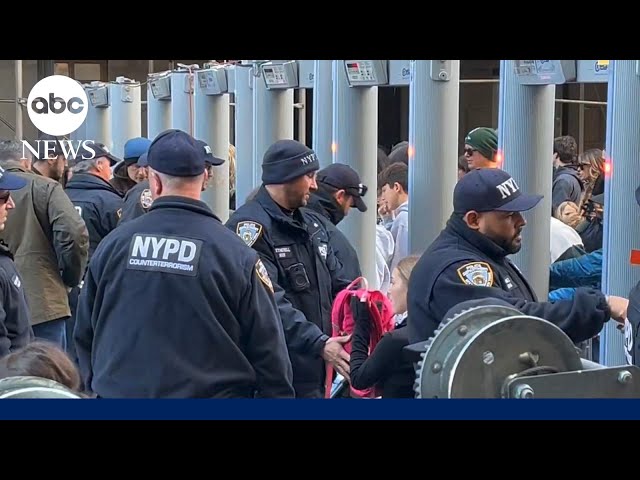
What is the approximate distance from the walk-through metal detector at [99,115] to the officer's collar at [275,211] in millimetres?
5773

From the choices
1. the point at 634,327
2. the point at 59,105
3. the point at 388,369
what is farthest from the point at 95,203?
the point at 634,327

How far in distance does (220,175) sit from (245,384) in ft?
17.0

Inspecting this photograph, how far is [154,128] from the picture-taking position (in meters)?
9.98

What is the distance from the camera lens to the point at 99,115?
1045cm

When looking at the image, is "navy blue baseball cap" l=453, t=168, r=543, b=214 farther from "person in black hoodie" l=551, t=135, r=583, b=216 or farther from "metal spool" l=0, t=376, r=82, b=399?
"person in black hoodie" l=551, t=135, r=583, b=216

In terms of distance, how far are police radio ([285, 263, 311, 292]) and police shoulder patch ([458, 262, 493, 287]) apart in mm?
947

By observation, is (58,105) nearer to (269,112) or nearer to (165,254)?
(269,112)

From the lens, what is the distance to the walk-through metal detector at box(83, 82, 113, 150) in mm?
9805

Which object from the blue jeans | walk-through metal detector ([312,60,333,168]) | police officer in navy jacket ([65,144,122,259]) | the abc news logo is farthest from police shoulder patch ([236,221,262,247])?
the abc news logo

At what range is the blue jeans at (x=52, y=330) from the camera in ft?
16.8

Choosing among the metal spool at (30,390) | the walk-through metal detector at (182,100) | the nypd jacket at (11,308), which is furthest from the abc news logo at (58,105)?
the metal spool at (30,390)

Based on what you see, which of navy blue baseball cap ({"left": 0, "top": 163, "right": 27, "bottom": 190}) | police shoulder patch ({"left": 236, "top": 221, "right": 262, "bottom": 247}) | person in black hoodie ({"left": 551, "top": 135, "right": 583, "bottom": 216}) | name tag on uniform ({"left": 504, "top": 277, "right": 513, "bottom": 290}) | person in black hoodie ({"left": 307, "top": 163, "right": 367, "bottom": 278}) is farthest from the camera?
person in black hoodie ({"left": 551, "top": 135, "right": 583, "bottom": 216})
